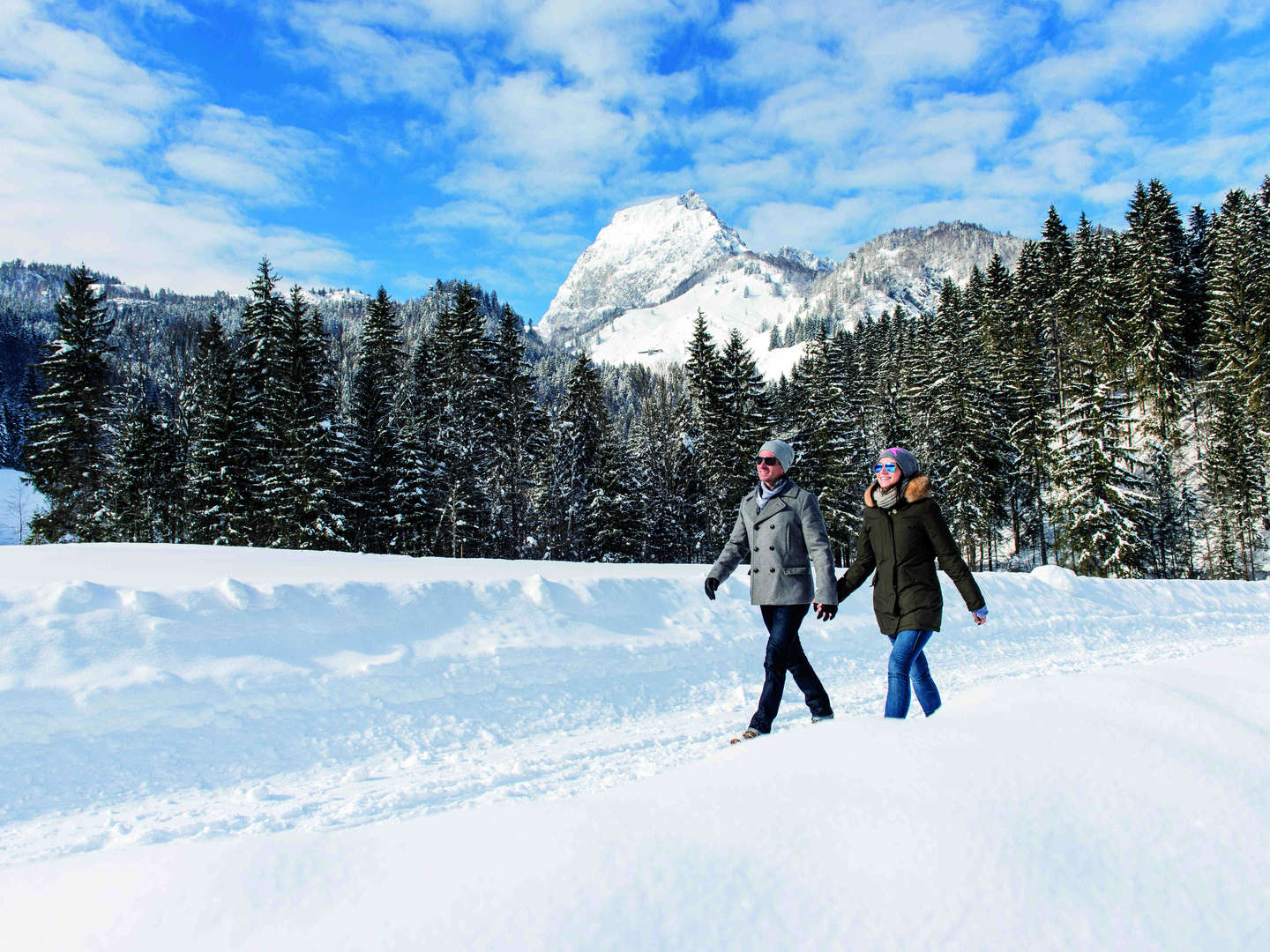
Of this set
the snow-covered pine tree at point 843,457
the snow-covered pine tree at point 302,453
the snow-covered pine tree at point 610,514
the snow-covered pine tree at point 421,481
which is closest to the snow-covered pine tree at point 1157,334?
the snow-covered pine tree at point 843,457

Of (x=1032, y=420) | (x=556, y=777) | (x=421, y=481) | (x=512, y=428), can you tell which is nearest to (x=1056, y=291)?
(x=1032, y=420)

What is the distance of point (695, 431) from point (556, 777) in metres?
28.2

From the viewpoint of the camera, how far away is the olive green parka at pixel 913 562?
470 cm

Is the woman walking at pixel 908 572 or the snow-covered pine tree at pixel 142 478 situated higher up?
the snow-covered pine tree at pixel 142 478

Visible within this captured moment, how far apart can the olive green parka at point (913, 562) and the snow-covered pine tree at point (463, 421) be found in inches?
984

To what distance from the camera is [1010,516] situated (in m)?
38.1

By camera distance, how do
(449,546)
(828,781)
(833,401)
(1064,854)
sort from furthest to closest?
(833,401) → (449,546) → (828,781) → (1064,854)

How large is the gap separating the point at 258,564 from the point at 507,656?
395cm

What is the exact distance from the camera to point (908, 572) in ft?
15.7

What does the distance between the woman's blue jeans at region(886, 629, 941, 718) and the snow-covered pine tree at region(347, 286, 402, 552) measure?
2694 cm

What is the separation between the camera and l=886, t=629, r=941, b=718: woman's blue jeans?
15.5 ft

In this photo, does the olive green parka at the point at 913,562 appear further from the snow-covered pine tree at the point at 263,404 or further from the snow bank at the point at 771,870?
the snow-covered pine tree at the point at 263,404

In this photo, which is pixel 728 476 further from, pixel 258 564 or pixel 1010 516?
pixel 258 564

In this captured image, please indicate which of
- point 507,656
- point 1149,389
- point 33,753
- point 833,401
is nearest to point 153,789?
point 33,753
